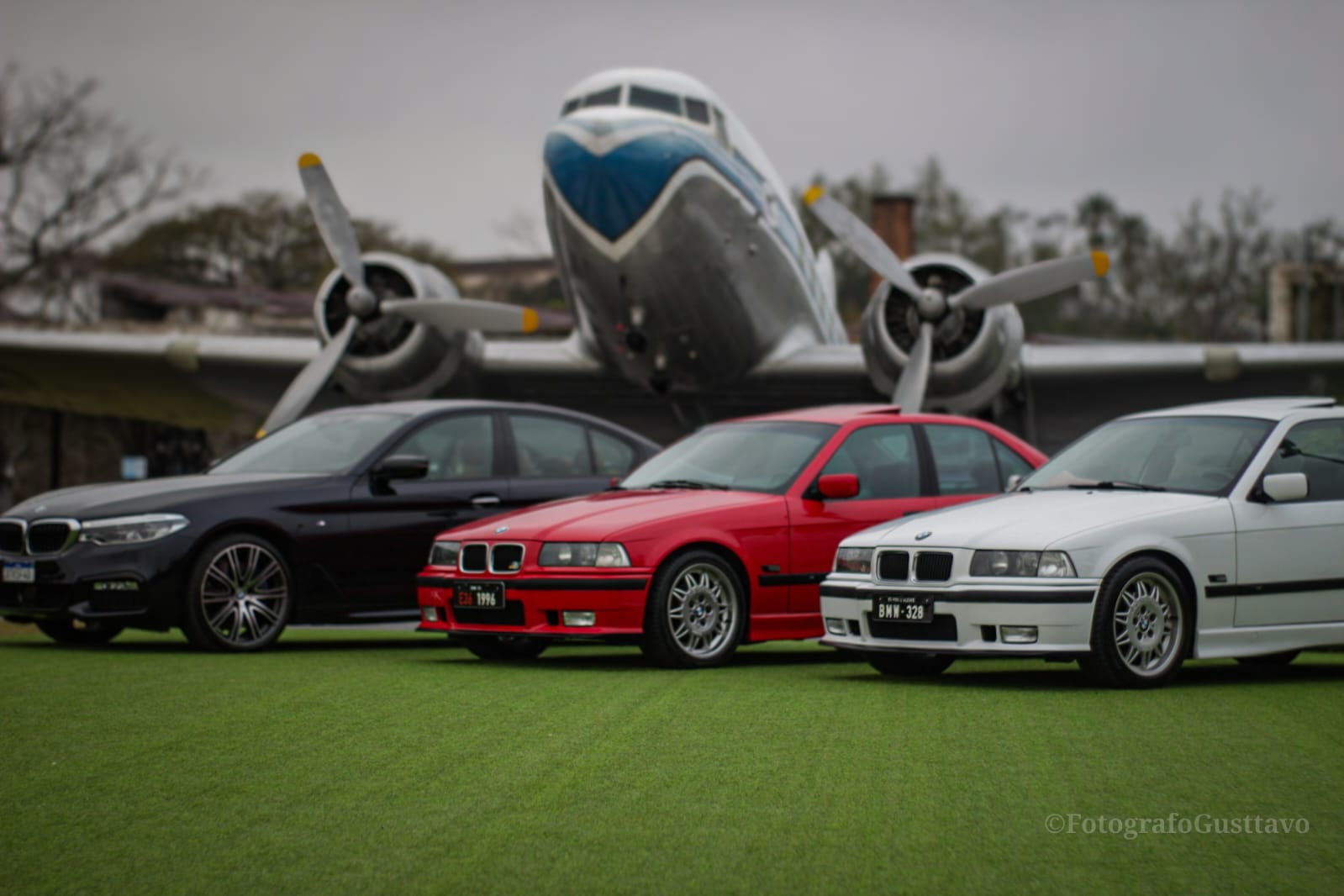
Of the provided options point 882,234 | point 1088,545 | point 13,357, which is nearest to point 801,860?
point 1088,545

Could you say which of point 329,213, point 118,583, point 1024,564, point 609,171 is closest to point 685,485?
point 1024,564

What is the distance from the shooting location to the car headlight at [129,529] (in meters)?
9.45

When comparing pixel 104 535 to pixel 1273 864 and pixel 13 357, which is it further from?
pixel 13 357

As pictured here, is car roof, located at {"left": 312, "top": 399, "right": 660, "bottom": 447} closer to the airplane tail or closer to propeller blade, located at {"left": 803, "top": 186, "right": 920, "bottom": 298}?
propeller blade, located at {"left": 803, "top": 186, "right": 920, "bottom": 298}

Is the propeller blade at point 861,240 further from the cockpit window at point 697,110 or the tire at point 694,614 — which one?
the tire at point 694,614

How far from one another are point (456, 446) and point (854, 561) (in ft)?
12.2

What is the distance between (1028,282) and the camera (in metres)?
18.1

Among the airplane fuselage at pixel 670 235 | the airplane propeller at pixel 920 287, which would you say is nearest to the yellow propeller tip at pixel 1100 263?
the airplane propeller at pixel 920 287

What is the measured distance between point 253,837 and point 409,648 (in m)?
6.34

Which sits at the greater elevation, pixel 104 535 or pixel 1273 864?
pixel 104 535

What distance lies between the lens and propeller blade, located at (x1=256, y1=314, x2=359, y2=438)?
61.7 ft

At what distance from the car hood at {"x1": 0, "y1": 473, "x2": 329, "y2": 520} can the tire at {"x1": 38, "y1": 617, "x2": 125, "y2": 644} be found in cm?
78

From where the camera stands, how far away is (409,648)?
34.7 feet

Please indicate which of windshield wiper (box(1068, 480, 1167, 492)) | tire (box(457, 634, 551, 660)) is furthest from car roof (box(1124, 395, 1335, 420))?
tire (box(457, 634, 551, 660))
